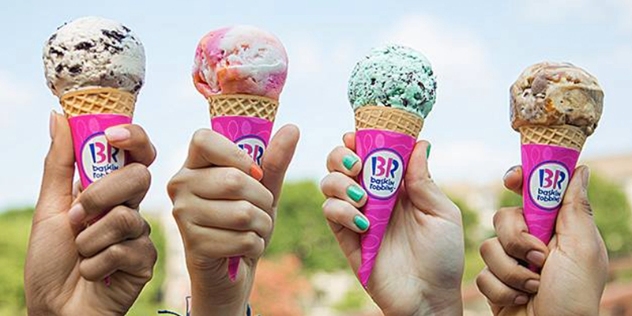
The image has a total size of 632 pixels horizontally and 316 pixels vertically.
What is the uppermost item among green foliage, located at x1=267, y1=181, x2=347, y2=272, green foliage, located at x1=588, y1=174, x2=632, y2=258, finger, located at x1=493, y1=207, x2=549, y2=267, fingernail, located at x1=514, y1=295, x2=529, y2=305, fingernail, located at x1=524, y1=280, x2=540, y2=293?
finger, located at x1=493, y1=207, x2=549, y2=267

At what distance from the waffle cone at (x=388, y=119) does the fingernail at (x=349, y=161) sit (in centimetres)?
10

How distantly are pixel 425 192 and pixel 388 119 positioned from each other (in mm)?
216

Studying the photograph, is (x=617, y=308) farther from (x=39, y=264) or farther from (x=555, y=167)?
(x=39, y=264)

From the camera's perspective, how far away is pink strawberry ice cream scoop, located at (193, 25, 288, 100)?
2080 mm

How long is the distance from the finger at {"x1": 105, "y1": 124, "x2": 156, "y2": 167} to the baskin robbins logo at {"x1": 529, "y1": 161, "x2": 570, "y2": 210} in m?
1.03

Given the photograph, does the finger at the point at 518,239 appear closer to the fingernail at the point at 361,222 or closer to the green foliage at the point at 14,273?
the fingernail at the point at 361,222

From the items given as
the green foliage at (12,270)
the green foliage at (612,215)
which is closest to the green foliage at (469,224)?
the green foliage at (612,215)

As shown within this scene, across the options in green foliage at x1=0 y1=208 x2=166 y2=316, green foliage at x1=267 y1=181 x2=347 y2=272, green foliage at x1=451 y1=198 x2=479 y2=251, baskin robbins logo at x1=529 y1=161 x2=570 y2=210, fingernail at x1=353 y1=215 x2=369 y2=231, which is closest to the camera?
fingernail at x1=353 y1=215 x2=369 y2=231

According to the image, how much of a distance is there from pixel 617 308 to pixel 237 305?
5.72 metres

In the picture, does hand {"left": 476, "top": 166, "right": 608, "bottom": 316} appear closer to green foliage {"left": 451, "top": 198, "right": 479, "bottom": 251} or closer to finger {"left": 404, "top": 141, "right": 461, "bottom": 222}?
finger {"left": 404, "top": 141, "right": 461, "bottom": 222}

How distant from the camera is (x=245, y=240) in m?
1.96

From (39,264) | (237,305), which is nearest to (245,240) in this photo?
(237,305)

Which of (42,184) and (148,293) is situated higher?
(42,184)

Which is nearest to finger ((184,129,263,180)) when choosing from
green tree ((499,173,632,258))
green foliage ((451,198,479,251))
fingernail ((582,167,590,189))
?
fingernail ((582,167,590,189))
